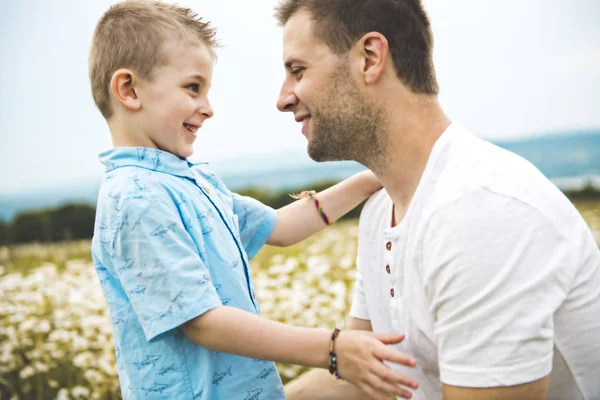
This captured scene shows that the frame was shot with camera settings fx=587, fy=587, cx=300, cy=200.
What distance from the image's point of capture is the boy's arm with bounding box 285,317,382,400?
8.04ft

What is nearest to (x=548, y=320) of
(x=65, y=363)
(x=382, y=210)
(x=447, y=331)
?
(x=447, y=331)

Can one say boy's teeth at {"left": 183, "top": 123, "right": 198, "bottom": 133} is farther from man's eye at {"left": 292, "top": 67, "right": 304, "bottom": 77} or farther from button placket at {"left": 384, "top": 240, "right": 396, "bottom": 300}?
button placket at {"left": 384, "top": 240, "right": 396, "bottom": 300}

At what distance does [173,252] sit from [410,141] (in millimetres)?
891

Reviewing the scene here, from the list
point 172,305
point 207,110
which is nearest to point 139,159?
point 207,110

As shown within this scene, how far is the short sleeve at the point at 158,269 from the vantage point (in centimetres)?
172

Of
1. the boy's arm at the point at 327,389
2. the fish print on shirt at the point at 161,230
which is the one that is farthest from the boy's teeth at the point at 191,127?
the boy's arm at the point at 327,389

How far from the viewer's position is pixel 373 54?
6.91 ft

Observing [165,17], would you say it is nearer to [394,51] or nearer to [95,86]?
[95,86]

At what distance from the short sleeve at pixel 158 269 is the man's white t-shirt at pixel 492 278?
0.64 metres

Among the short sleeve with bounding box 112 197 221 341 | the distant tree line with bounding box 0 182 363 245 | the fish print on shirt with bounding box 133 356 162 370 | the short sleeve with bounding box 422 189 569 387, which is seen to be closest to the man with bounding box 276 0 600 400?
the short sleeve with bounding box 422 189 569 387

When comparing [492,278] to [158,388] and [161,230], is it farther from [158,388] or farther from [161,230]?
[158,388]

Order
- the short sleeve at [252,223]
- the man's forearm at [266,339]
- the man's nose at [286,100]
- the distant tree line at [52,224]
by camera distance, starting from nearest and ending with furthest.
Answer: the man's forearm at [266,339], the man's nose at [286,100], the short sleeve at [252,223], the distant tree line at [52,224]

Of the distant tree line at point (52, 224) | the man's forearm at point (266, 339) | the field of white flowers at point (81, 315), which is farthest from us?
the distant tree line at point (52, 224)

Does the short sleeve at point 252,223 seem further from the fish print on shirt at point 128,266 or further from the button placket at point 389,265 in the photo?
the fish print on shirt at point 128,266
